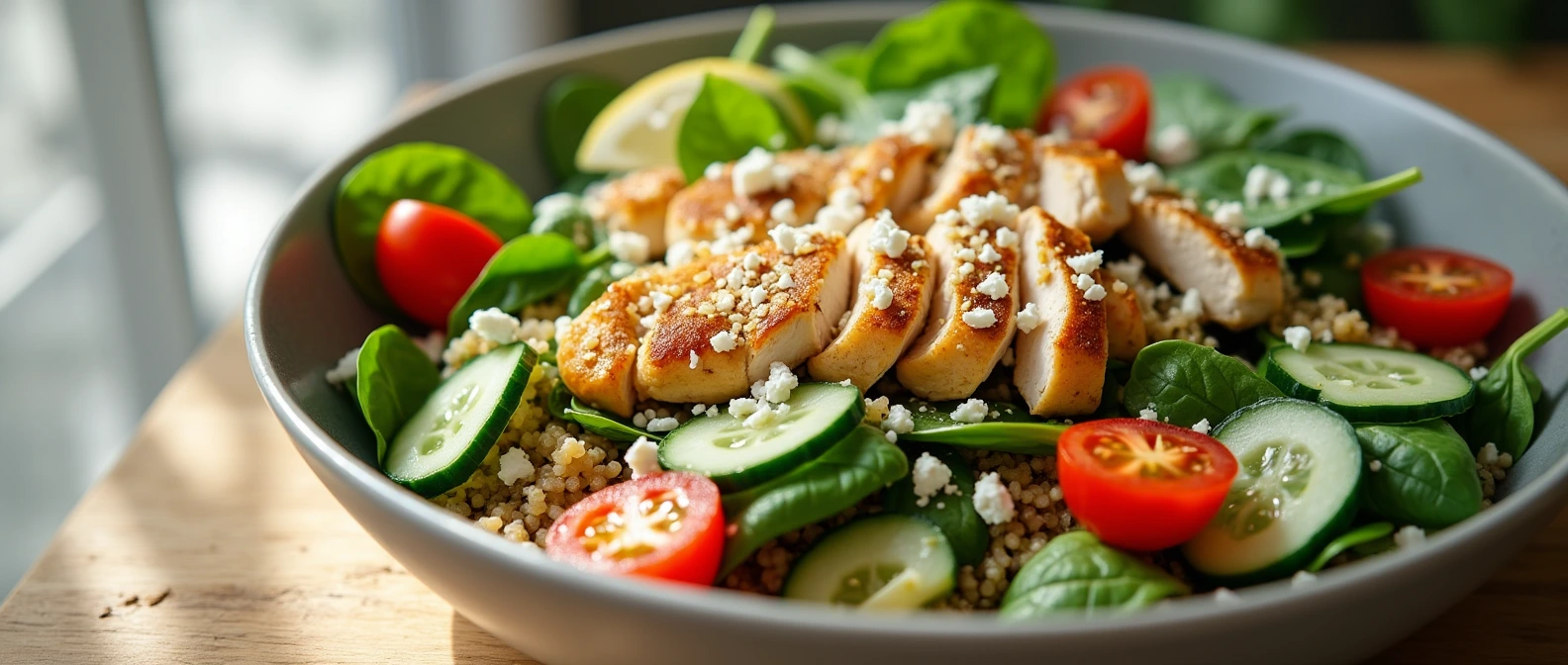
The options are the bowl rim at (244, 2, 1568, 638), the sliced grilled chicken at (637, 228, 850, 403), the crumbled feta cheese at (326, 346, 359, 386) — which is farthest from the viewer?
the crumbled feta cheese at (326, 346, 359, 386)

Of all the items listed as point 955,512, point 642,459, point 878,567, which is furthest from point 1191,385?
point 642,459

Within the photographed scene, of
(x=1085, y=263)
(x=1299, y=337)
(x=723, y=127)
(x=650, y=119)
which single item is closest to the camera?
Answer: (x=1085, y=263)

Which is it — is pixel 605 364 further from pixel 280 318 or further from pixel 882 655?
pixel 882 655

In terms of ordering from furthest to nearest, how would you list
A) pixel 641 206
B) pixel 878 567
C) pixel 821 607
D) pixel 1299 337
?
pixel 641 206 < pixel 1299 337 < pixel 878 567 < pixel 821 607

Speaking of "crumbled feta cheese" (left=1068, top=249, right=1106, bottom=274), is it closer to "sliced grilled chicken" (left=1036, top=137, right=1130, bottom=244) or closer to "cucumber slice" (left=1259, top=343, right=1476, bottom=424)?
"sliced grilled chicken" (left=1036, top=137, right=1130, bottom=244)

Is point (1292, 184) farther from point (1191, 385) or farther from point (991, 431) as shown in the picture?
point (991, 431)

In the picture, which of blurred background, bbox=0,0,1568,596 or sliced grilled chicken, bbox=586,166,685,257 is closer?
sliced grilled chicken, bbox=586,166,685,257

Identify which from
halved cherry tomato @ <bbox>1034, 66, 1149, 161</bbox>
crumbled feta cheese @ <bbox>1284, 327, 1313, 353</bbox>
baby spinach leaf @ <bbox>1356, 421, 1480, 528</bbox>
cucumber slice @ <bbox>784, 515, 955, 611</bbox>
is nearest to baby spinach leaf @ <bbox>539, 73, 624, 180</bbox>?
halved cherry tomato @ <bbox>1034, 66, 1149, 161</bbox>

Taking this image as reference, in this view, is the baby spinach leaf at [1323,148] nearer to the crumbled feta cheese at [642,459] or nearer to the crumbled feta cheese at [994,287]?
the crumbled feta cheese at [994,287]
